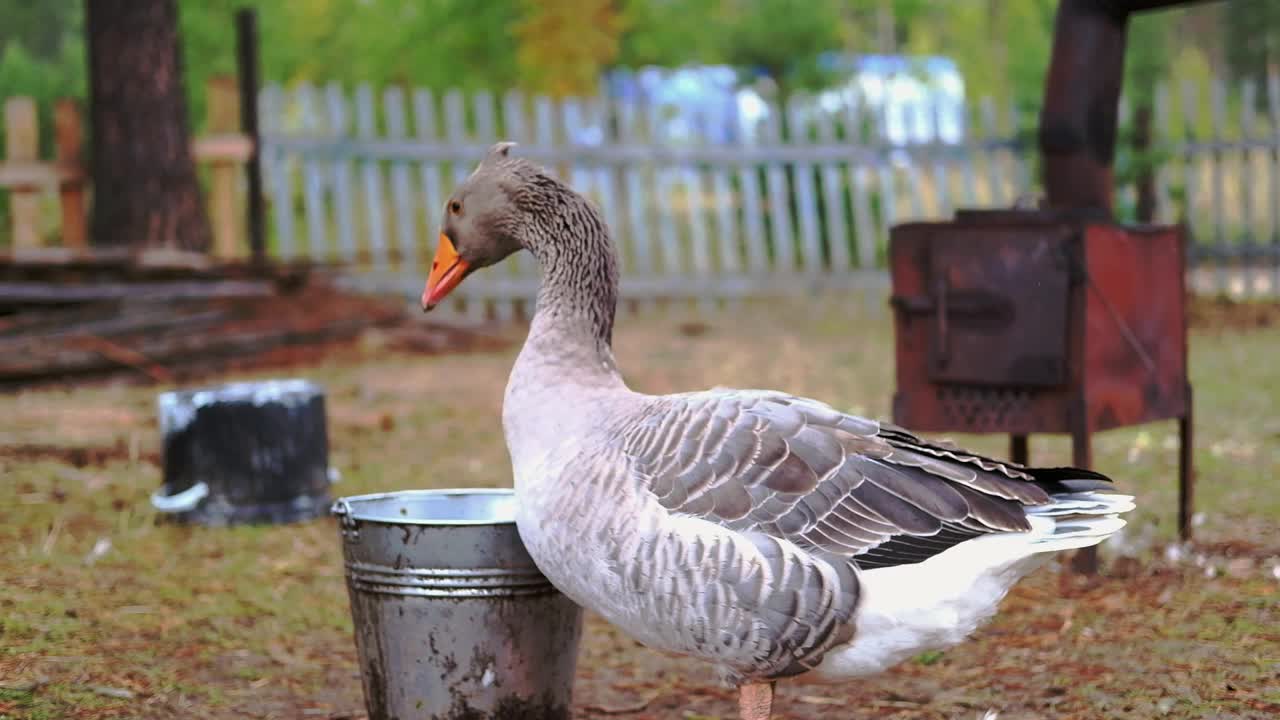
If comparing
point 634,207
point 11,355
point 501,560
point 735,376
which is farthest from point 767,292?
point 501,560

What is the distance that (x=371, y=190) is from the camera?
1405 centimetres

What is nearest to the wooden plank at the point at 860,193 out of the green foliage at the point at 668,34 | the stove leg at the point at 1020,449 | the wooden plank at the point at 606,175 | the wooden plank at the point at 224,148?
the wooden plank at the point at 606,175

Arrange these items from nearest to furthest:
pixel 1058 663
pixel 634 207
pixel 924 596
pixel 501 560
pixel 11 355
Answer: pixel 924 596, pixel 501 560, pixel 1058 663, pixel 11 355, pixel 634 207

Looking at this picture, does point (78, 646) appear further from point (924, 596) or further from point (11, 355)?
point (11, 355)

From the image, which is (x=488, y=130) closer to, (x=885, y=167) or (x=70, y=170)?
(x=70, y=170)

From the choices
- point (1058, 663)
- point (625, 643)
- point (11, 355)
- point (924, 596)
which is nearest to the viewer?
point (924, 596)

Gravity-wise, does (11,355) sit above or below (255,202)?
below

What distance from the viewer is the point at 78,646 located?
452 centimetres

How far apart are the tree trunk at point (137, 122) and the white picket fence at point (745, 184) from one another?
1591 mm

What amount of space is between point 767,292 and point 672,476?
1267 centimetres

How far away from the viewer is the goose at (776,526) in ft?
10.4

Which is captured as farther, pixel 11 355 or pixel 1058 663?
pixel 11 355

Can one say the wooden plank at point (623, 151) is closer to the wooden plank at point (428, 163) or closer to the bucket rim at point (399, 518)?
the wooden plank at point (428, 163)

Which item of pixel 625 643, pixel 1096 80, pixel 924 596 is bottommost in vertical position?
pixel 625 643
